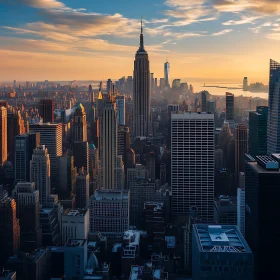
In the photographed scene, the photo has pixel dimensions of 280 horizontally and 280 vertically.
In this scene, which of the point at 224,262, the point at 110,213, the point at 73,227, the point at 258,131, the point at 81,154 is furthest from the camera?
the point at 81,154

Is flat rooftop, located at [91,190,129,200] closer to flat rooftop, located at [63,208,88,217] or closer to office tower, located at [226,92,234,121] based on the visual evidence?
flat rooftop, located at [63,208,88,217]

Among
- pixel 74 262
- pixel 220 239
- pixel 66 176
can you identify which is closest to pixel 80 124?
→ pixel 66 176

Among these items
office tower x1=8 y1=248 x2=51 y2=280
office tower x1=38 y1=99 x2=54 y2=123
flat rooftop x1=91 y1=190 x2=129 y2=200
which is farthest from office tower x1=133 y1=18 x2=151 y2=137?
office tower x1=8 y1=248 x2=51 y2=280

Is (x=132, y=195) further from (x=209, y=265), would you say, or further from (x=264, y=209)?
(x=209, y=265)

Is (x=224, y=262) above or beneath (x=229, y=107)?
beneath

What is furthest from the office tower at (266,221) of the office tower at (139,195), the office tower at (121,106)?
the office tower at (121,106)

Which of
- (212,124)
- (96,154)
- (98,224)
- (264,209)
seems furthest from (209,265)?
(96,154)

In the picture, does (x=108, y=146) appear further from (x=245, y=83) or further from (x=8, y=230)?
(x=245, y=83)
